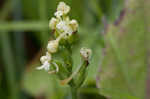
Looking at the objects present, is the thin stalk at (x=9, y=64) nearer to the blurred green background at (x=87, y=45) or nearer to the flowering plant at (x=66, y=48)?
the blurred green background at (x=87, y=45)

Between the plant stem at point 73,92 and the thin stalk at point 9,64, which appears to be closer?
the plant stem at point 73,92

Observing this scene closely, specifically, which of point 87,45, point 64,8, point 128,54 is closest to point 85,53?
point 64,8

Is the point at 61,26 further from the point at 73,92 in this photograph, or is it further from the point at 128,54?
the point at 128,54

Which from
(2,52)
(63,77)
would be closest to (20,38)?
(2,52)

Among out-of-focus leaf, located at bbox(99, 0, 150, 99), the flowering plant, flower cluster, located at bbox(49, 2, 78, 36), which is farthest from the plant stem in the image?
out-of-focus leaf, located at bbox(99, 0, 150, 99)

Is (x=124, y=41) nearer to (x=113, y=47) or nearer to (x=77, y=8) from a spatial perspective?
(x=113, y=47)

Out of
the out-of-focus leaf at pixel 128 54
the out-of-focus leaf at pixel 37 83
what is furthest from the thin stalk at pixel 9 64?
the out-of-focus leaf at pixel 128 54

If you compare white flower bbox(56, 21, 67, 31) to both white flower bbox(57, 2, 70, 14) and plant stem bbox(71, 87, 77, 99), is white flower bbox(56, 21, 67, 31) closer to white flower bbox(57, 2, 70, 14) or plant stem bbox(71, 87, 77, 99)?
white flower bbox(57, 2, 70, 14)

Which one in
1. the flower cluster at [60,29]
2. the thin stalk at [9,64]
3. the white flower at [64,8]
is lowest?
the thin stalk at [9,64]
